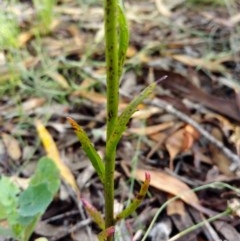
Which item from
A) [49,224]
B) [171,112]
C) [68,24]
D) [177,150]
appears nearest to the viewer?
[49,224]

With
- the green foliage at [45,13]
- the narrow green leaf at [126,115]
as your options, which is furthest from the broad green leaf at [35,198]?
the green foliage at [45,13]

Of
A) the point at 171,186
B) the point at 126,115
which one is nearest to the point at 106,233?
the point at 126,115

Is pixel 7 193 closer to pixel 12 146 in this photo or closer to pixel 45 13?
pixel 12 146

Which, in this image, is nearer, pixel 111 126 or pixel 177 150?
pixel 111 126

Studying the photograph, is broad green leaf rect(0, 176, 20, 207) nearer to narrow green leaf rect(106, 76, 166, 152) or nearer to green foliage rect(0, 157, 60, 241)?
green foliage rect(0, 157, 60, 241)

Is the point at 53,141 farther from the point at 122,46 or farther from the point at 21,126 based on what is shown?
the point at 122,46

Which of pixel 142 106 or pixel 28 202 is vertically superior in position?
pixel 28 202

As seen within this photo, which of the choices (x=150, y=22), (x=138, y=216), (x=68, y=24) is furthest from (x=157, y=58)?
(x=138, y=216)
